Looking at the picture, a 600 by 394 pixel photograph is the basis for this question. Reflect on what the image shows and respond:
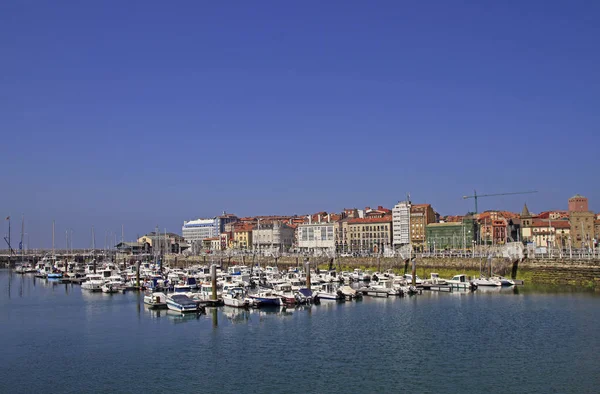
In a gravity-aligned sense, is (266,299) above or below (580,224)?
below

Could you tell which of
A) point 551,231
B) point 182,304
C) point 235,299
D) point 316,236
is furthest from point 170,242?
point 182,304

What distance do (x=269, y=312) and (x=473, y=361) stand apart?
1986 cm

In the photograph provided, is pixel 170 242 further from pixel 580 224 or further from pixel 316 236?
pixel 580 224

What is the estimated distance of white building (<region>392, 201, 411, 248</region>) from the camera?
12619cm

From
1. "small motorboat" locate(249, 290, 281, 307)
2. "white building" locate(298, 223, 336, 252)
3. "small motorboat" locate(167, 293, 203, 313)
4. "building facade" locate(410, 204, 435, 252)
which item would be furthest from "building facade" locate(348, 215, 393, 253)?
"small motorboat" locate(167, 293, 203, 313)

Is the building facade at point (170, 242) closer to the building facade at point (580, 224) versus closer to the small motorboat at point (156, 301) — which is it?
the building facade at point (580, 224)

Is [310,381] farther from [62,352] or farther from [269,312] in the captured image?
[269,312]

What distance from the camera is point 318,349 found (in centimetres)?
3312

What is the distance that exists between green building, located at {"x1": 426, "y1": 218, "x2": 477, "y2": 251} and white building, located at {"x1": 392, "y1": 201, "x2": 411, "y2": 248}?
4.09 m

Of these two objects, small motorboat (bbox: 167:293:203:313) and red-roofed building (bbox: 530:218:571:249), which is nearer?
small motorboat (bbox: 167:293:203:313)

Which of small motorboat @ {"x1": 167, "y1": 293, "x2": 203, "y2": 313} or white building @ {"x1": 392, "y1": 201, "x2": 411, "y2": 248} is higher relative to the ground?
white building @ {"x1": 392, "y1": 201, "x2": 411, "y2": 248}

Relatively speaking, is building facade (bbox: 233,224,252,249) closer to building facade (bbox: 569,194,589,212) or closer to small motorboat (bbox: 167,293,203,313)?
building facade (bbox: 569,194,589,212)

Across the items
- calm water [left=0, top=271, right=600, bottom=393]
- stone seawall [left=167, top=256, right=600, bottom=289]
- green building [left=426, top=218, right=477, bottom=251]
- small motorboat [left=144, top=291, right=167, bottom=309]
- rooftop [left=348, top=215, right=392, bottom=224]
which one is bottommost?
calm water [left=0, top=271, right=600, bottom=393]

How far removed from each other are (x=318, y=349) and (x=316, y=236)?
10603 cm
